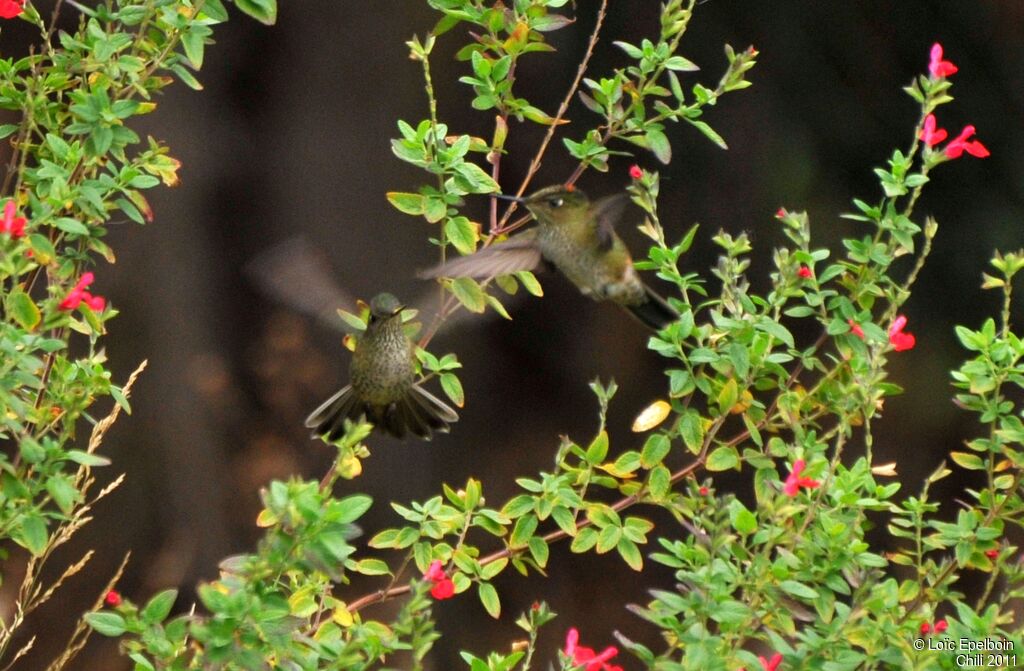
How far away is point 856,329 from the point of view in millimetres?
2713

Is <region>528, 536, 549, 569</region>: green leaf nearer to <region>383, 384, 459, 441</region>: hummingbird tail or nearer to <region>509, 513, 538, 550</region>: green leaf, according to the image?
<region>509, 513, 538, 550</region>: green leaf

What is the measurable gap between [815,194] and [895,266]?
1.68 ft

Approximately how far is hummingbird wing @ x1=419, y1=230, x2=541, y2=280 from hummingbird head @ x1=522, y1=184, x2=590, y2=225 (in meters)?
0.05

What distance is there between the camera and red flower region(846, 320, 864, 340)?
2.70 meters

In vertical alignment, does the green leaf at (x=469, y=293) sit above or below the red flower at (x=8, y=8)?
below

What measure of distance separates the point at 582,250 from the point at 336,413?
73cm

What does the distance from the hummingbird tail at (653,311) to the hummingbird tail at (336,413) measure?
0.68m

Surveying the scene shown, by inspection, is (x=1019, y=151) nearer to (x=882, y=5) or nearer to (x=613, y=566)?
(x=882, y=5)

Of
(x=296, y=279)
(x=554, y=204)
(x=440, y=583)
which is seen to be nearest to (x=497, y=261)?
(x=554, y=204)

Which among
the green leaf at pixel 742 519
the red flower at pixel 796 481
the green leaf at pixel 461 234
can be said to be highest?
the red flower at pixel 796 481

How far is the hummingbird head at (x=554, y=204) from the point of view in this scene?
2711 millimetres

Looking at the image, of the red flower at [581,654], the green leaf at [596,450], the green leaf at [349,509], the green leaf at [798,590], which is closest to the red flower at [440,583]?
the red flower at [581,654]

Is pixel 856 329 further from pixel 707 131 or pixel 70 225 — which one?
pixel 70 225

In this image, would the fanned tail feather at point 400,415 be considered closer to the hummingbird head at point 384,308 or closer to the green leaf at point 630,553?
the hummingbird head at point 384,308
